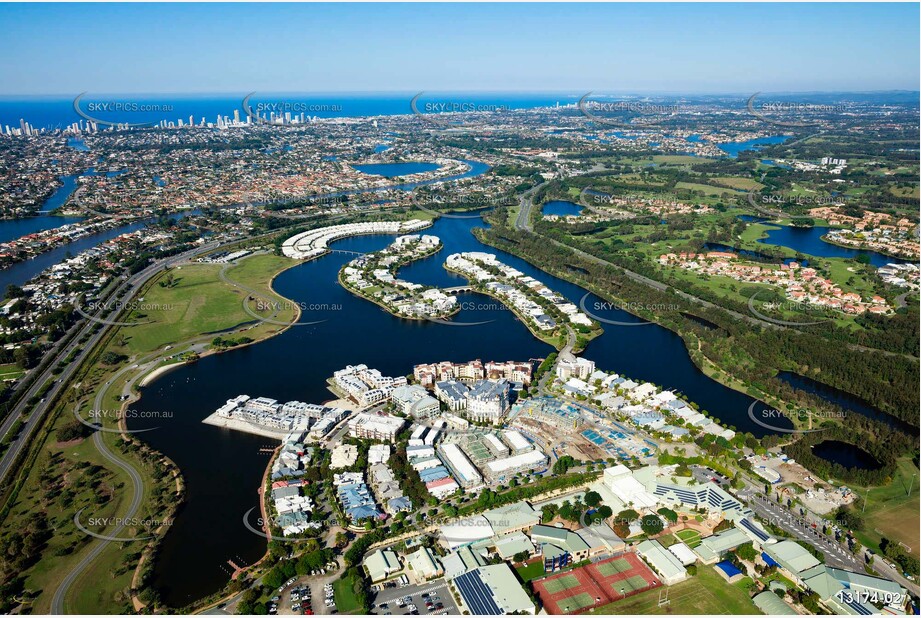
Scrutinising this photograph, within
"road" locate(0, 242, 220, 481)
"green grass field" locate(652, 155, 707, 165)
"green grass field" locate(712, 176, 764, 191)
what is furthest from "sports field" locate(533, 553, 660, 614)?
"green grass field" locate(652, 155, 707, 165)

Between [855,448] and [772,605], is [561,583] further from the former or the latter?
[855,448]

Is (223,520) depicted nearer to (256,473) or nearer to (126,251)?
(256,473)

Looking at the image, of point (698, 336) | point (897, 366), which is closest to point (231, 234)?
point (698, 336)

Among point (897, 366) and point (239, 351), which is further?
point (239, 351)

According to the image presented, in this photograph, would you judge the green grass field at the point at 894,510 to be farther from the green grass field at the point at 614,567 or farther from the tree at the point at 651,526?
the green grass field at the point at 614,567

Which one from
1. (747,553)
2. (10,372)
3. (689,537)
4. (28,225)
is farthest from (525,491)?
(28,225)

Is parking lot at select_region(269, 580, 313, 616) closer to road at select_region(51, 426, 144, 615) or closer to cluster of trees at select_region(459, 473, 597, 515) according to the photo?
cluster of trees at select_region(459, 473, 597, 515)
